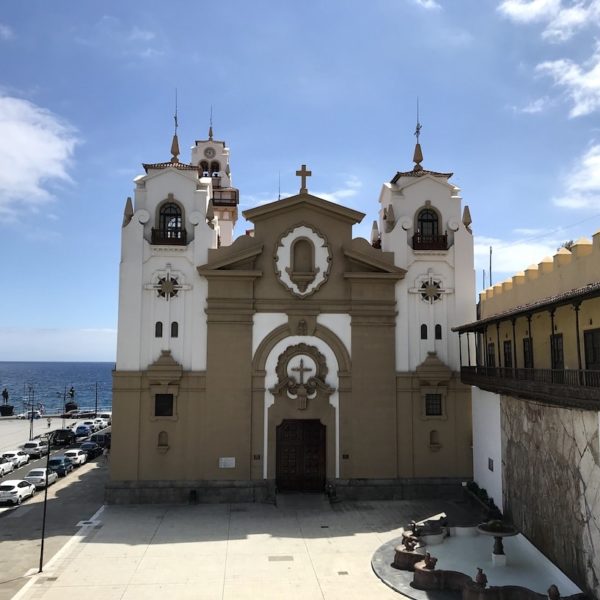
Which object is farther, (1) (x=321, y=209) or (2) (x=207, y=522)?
(1) (x=321, y=209)

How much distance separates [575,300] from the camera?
17.8 metres

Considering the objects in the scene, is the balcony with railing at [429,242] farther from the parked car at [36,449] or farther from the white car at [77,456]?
the parked car at [36,449]

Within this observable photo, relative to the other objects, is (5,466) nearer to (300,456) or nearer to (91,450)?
(91,450)

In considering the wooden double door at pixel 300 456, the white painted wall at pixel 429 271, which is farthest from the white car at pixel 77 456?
the white painted wall at pixel 429 271

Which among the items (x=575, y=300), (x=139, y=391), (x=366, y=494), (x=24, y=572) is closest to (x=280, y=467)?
(x=366, y=494)

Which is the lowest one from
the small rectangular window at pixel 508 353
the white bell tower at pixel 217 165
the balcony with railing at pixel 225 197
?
the small rectangular window at pixel 508 353

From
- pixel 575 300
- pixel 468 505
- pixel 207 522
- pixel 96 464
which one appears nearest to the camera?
pixel 575 300

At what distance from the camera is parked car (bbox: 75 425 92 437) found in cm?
6553

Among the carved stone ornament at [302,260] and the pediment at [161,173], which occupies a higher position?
the pediment at [161,173]

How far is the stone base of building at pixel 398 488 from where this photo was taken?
102 feet

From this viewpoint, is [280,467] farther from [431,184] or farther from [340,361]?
[431,184]

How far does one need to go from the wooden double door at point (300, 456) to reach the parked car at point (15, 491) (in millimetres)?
14030

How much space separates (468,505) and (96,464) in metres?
27.9

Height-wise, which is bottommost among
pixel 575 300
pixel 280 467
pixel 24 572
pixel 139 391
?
pixel 24 572
